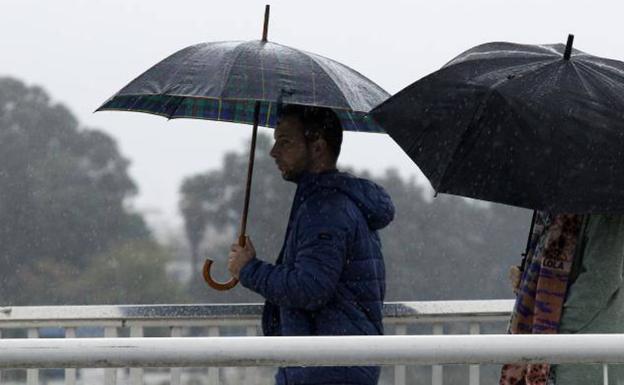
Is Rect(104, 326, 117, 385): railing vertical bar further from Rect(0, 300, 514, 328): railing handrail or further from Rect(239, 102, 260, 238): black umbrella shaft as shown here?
Rect(239, 102, 260, 238): black umbrella shaft

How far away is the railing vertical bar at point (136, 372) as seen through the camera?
5.25 meters

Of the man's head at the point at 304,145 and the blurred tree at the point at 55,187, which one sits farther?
the blurred tree at the point at 55,187

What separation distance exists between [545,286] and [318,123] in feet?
3.29

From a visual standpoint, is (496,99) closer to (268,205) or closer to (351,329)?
(351,329)

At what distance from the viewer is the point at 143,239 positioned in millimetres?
43750

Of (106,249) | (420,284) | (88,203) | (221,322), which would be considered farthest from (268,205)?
(221,322)

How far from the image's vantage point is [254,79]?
4.68 m

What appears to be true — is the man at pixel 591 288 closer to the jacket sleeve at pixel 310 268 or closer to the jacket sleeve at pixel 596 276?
the jacket sleeve at pixel 596 276

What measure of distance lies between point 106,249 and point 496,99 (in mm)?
42587

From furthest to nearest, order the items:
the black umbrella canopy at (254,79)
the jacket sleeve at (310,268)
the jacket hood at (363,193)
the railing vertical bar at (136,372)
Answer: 1. the railing vertical bar at (136,372)
2. the black umbrella canopy at (254,79)
3. the jacket hood at (363,193)
4. the jacket sleeve at (310,268)

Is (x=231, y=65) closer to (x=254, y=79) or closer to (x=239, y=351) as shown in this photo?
(x=254, y=79)

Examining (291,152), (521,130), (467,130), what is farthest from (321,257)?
(521,130)

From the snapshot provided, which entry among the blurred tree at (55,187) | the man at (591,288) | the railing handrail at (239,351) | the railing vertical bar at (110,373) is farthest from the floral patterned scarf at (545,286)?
the blurred tree at (55,187)

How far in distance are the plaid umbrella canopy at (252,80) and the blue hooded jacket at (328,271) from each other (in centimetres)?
24
